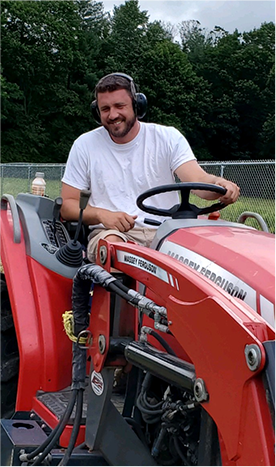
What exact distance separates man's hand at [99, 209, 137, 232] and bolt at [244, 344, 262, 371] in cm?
138

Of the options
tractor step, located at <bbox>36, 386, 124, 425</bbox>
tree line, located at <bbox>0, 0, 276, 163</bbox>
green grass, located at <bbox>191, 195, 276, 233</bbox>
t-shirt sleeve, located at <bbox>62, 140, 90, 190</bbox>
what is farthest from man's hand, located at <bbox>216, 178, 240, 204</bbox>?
tree line, located at <bbox>0, 0, 276, 163</bbox>

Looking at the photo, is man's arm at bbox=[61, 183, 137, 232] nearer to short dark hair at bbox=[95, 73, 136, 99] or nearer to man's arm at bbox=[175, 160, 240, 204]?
man's arm at bbox=[175, 160, 240, 204]

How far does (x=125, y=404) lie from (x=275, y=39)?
184 feet

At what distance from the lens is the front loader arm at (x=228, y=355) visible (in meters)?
1.30

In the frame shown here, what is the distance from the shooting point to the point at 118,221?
267cm

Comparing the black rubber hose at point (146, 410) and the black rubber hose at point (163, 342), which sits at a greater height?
the black rubber hose at point (163, 342)

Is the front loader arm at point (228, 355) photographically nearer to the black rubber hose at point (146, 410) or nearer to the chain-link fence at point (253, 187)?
the black rubber hose at point (146, 410)

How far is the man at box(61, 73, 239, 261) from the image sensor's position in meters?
3.10

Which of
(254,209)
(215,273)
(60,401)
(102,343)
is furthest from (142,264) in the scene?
(254,209)

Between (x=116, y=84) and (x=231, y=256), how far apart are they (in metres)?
1.61

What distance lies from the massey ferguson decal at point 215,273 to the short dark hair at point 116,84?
126cm

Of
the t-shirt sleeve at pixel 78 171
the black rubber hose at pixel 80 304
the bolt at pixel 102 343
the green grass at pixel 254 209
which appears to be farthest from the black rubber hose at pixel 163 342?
the green grass at pixel 254 209

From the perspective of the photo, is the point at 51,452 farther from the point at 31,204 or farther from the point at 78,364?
the point at 31,204

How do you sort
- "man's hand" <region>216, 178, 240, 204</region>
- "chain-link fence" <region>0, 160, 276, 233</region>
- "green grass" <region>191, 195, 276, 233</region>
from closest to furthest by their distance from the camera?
1. "man's hand" <region>216, 178, 240, 204</region>
2. "green grass" <region>191, 195, 276, 233</region>
3. "chain-link fence" <region>0, 160, 276, 233</region>
